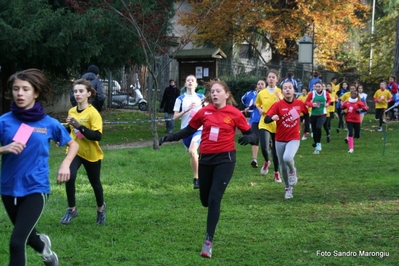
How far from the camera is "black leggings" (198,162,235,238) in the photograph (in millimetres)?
6680

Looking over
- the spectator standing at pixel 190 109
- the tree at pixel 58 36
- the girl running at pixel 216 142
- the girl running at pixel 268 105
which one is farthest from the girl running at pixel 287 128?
the tree at pixel 58 36

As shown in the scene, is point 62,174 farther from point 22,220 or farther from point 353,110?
point 353,110

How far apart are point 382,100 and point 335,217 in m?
16.9

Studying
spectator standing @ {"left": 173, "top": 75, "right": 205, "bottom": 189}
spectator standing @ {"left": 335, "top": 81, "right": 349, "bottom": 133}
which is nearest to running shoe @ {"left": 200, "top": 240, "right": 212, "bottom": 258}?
spectator standing @ {"left": 173, "top": 75, "right": 205, "bottom": 189}

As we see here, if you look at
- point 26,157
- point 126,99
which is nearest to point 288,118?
point 26,157

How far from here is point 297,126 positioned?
9.91 m

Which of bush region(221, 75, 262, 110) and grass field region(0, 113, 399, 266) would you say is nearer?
grass field region(0, 113, 399, 266)

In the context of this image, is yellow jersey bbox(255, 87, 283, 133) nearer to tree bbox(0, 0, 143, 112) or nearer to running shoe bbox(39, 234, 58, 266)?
running shoe bbox(39, 234, 58, 266)

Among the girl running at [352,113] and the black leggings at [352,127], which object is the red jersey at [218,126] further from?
the black leggings at [352,127]

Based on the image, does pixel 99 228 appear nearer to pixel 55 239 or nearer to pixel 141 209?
pixel 55 239

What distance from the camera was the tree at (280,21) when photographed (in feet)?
112

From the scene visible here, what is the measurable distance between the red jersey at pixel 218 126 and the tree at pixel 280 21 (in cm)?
2614

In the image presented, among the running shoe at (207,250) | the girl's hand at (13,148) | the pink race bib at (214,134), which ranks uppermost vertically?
the girl's hand at (13,148)

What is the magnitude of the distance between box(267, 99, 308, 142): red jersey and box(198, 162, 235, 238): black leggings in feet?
9.94
